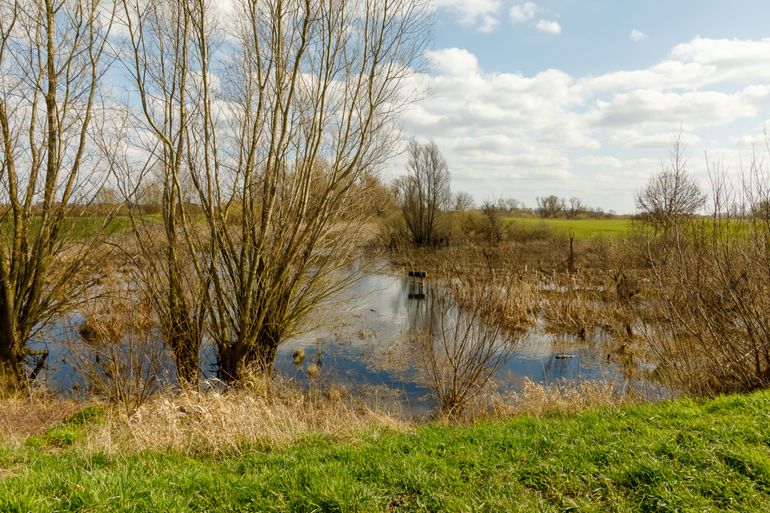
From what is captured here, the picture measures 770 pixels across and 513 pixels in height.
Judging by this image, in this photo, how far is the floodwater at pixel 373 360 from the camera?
920 cm

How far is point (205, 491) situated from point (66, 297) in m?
7.16

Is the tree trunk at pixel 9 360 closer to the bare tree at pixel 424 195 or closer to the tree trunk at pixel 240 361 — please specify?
the tree trunk at pixel 240 361

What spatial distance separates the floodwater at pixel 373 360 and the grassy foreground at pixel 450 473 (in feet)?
11.5

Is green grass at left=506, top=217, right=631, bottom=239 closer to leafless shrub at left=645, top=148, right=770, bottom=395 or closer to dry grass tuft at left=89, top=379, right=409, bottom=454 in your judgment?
leafless shrub at left=645, top=148, right=770, bottom=395

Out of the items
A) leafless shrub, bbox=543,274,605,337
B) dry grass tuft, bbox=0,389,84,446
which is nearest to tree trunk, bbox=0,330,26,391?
dry grass tuft, bbox=0,389,84,446

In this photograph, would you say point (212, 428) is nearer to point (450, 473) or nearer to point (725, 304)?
point (450, 473)

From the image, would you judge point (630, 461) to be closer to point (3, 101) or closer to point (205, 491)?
point (205, 491)

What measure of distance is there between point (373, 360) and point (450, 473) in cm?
734

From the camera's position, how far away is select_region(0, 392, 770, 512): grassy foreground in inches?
131

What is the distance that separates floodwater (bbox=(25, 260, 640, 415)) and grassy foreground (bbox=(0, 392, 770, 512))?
3.51m

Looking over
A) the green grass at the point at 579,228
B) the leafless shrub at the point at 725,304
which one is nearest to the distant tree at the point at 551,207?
the green grass at the point at 579,228

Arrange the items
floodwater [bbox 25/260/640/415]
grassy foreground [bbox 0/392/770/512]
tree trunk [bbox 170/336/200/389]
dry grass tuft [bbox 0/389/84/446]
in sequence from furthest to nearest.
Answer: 1. floodwater [bbox 25/260/640/415]
2. tree trunk [bbox 170/336/200/389]
3. dry grass tuft [bbox 0/389/84/446]
4. grassy foreground [bbox 0/392/770/512]

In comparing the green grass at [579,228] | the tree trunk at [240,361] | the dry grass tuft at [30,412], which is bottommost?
the dry grass tuft at [30,412]

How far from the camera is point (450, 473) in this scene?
387 centimetres
